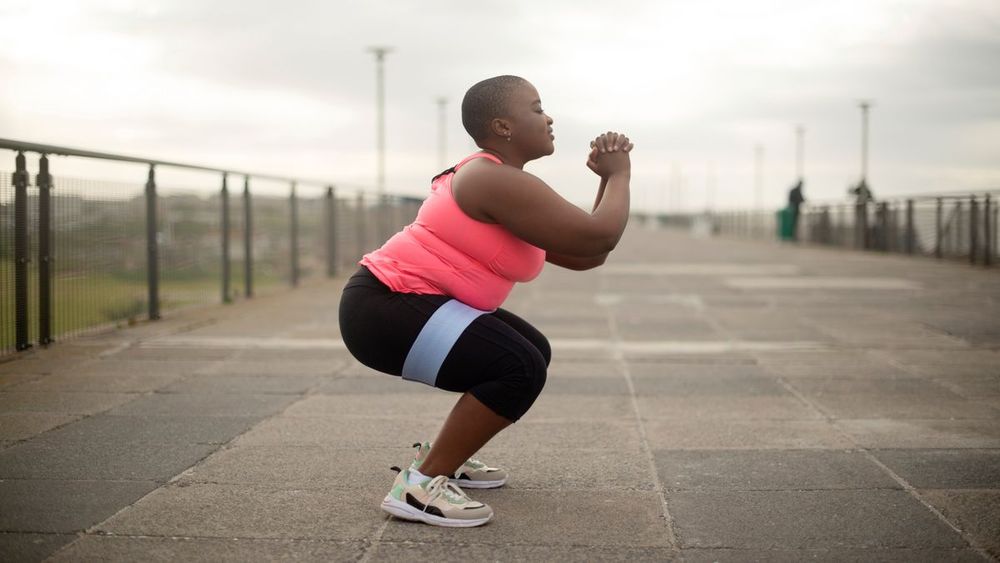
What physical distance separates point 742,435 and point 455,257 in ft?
6.27

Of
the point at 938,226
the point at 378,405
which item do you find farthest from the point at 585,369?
the point at 938,226

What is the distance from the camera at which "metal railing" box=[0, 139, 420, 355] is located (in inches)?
260

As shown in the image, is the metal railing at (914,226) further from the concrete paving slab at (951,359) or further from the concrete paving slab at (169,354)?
the concrete paving slab at (169,354)

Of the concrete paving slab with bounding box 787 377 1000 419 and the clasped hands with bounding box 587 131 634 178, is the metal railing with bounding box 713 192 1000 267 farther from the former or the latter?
the clasped hands with bounding box 587 131 634 178

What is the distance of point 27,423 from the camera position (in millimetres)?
4570

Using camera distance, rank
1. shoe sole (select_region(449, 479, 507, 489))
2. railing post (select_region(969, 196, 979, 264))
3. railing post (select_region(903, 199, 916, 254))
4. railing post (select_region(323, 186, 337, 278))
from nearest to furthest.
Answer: shoe sole (select_region(449, 479, 507, 489))
railing post (select_region(323, 186, 337, 278))
railing post (select_region(969, 196, 979, 264))
railing post (select_region(903, 199, 916, 254))

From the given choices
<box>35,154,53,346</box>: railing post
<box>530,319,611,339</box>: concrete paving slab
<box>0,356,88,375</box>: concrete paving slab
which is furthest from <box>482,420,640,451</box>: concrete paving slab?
<box>35,154,53,346</box>: railing post

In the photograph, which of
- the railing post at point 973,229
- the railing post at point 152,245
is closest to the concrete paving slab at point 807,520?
the railing post at point 152,245

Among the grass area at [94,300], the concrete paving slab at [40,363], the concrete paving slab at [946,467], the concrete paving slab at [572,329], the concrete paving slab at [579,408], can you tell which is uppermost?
the grass area at [94,300]

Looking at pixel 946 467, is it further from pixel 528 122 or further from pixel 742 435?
pixel 528 122

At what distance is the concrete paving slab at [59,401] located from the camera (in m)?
4.90

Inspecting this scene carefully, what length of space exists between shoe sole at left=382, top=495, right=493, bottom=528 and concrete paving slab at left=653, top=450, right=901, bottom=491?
2.71 feet

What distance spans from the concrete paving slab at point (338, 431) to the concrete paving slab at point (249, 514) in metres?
0.75

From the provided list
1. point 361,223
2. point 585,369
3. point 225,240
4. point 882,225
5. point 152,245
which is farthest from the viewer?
point 882,225
